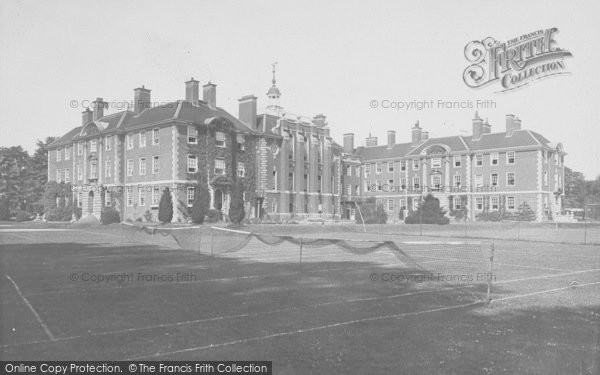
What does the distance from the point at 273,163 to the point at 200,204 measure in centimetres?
1605

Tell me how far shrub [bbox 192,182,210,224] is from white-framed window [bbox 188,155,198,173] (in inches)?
119

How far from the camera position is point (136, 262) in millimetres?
18812

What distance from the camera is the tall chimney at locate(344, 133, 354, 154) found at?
85.3 meters

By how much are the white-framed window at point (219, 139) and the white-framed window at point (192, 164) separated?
3.19 m

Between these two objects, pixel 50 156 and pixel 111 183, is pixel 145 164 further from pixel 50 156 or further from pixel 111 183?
pixel 50 156

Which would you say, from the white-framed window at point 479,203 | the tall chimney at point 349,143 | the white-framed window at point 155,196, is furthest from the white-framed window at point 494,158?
the white-framed window at point 155,196

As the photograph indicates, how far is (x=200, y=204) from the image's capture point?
47.8 m

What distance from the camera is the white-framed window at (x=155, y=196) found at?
171 feet

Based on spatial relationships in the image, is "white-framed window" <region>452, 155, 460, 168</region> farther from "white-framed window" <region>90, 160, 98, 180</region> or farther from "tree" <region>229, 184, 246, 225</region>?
"white-framed window" <region>90, 160, 98, 180</region>

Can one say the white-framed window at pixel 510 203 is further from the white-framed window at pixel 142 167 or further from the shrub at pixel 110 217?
the shrub at pixel 110 217

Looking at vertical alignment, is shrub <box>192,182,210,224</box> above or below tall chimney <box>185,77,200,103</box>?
below

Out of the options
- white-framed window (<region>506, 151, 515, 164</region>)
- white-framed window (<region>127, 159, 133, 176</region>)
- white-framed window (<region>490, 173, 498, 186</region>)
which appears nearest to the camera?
white-framed window (<region>127, 159, 133, 176</region>)

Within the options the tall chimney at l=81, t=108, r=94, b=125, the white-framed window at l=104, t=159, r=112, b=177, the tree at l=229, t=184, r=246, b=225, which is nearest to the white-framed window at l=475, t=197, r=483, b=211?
the tree at l=229, t=184, r=246, b=225

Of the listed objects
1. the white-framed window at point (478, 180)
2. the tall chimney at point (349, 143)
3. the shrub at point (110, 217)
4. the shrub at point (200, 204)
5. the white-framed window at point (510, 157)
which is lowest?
the shrub at point (110, 217)
